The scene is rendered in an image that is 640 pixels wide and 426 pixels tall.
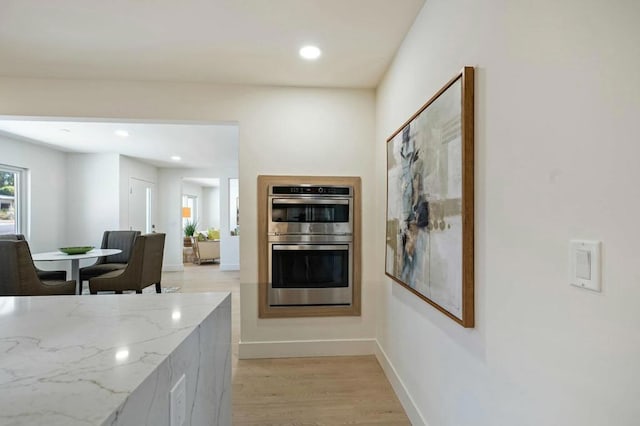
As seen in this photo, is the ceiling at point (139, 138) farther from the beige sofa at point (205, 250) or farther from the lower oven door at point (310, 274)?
the beige sofa at point (205, 250)

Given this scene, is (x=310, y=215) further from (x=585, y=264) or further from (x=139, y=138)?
(x=139, y=138)

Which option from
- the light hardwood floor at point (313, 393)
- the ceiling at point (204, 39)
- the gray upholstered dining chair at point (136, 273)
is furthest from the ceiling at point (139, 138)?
the light hardwood floor at point (313, 393)

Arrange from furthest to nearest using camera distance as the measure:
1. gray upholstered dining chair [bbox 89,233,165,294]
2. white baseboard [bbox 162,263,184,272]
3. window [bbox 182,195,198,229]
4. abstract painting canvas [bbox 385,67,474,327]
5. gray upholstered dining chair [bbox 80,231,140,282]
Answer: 1. window [bbox 182,195,198,229]
2. white baseboard [bbox 162,263,184,272]
3. gray upholstered dining chair [bbox 80,231,140,282]
4. gray upholstered dining chair [bbox 89,233,165,294]
5. abstract painting canvas [bbox 385,67,474,327]

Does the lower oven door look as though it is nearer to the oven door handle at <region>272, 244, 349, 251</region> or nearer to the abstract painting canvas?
the oven door handle at <region>272, 244, 349, 251</region>

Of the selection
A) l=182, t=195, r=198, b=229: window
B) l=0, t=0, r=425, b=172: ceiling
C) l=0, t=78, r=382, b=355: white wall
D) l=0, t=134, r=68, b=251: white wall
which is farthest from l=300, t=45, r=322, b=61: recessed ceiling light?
l=182, t=195, r=198, b=229: window

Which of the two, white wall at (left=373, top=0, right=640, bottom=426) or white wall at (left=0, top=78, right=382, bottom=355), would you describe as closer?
white wall at (left=373, top=0, right=640, bottom=426)

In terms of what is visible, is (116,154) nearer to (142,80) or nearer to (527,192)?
(142,80)

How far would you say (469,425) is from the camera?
4.37 feet

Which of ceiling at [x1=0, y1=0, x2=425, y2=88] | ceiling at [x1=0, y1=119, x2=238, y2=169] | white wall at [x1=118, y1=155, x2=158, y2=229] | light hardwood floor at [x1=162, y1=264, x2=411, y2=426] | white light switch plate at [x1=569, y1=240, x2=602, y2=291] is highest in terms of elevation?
ceiling at [x1=0, y1=0, x2=425, y2=88]

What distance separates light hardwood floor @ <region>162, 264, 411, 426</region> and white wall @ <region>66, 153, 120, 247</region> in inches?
170

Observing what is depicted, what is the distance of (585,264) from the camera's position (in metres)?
0.78

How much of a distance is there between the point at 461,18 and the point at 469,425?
1.71 meters

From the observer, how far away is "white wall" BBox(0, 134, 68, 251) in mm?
4781

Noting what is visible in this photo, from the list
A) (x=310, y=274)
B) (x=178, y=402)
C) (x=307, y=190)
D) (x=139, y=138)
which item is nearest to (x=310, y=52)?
(x=307, y=190)
